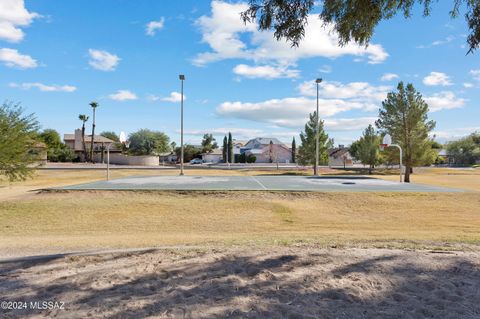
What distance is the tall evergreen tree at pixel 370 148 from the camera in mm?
55250

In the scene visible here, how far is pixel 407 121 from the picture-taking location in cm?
3562

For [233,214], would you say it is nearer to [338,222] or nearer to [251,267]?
[338,222]

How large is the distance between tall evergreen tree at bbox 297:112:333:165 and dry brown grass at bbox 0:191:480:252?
28.0 metres

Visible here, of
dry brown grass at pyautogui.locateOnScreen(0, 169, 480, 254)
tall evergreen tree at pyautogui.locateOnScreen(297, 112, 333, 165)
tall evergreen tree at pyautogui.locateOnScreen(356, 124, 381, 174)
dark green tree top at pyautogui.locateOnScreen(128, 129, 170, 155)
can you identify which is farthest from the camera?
dark green tree top at pyautogui.locateOnScreen(128, 129, 170, 155)

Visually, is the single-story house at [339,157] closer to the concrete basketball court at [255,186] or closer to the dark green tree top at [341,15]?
the concrete basketball court at [255,186]

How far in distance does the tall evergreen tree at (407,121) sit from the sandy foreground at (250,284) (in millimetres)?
32755

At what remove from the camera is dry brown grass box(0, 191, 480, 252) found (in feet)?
40.8

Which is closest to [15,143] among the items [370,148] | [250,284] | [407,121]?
[250,284]

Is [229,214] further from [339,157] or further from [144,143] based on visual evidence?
[339,157]

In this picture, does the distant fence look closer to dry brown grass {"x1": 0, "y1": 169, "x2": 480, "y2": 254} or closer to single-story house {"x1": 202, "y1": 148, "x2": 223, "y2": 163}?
single-story house {"x1": 202, "y1": 148, "x2": 223, "y2": 163}

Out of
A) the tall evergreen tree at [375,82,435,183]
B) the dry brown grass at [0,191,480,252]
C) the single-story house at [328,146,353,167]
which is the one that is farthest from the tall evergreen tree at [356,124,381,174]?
the dry brown grass at [0,191,480,252]

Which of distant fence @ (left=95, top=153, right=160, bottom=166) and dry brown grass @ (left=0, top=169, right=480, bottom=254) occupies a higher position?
distant fence @ (left=95, top=153, right=160, bottom=166)

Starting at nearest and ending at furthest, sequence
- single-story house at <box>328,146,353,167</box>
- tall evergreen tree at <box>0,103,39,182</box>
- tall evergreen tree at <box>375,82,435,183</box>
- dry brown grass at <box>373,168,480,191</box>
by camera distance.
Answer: tall evergreen tree at <box>0,103,39,182</box>, dry brown grass at <box>373,168,480,191</box>, tall evergreen tree at <box>375,82,435,183</box>, single-story house at <box>328,146,353,167</box>

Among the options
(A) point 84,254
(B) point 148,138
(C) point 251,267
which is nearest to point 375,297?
(C) point 251,267
